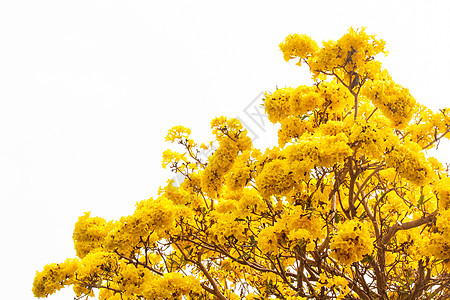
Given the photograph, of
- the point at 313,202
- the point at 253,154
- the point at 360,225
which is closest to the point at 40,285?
the point at 253,154

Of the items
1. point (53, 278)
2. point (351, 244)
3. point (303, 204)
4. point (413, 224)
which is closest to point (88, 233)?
point (53, 278)

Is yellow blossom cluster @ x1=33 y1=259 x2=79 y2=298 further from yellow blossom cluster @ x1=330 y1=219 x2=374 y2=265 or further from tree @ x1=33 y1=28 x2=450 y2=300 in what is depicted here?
yellow blossom cluster @ x1=330 y1=219 x2=374 y2=265

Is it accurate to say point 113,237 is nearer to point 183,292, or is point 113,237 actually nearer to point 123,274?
point 123,274

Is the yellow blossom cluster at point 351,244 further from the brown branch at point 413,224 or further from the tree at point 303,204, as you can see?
the brown branch at point 413,224

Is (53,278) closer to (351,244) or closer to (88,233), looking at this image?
(88,233)

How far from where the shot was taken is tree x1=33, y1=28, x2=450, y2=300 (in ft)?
10.9

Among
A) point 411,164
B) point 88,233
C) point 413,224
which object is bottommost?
point 413,224

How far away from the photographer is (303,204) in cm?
364

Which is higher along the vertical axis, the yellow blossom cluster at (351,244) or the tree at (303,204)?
the tree at (303,204)

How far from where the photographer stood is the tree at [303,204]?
130 inches

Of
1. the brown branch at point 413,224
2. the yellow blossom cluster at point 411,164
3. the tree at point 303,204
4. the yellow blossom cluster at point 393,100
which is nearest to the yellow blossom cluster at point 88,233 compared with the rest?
the tree at point 303,204

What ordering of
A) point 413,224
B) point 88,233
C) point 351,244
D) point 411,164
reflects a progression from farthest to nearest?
1. point 88,233
2. point 413,224
3. point 411,164
4. point 351,244

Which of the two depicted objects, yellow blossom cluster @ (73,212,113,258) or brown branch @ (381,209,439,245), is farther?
yellow blossom cluster @ (73,212,113,258)

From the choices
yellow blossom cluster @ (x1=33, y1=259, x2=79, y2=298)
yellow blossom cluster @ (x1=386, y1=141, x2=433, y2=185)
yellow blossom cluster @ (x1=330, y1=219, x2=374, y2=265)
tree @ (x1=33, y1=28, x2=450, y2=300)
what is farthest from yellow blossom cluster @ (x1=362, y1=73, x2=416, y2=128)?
yellow blossom cluster @ (x1=33, y1=259, x2=79, y2=298)
